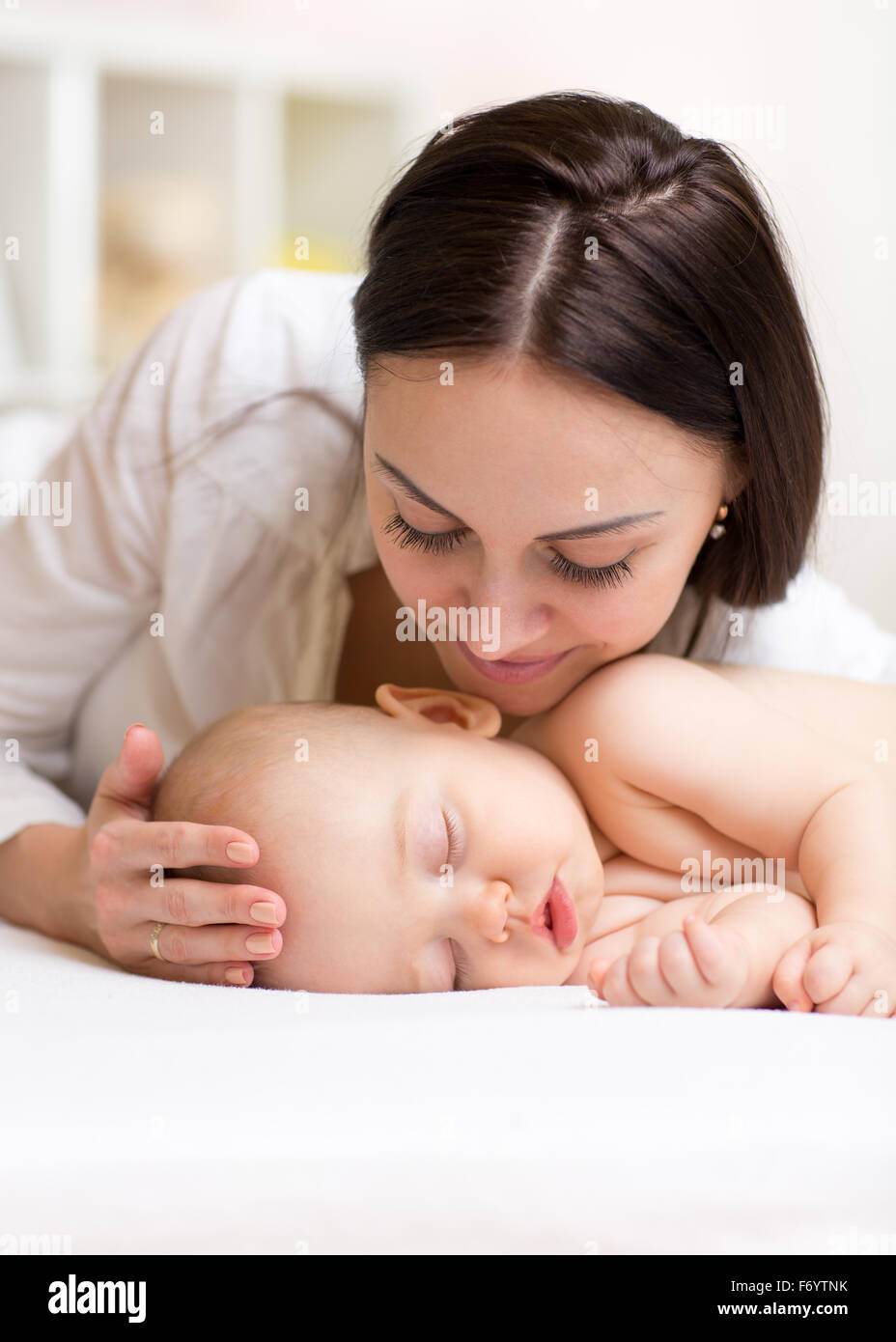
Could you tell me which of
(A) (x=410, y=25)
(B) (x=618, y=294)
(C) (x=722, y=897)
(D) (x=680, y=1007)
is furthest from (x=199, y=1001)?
(A) (x=410, y=25)

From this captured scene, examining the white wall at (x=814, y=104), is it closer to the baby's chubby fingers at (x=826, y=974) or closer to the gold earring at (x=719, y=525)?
the gold earring at (x=719, y=525)

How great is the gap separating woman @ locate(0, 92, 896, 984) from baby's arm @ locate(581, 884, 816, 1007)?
0.87ft

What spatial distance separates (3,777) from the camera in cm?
146

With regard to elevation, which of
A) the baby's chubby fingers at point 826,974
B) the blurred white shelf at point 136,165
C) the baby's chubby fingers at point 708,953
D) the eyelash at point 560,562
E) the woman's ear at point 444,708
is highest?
the blurred white shelf at point 136,165

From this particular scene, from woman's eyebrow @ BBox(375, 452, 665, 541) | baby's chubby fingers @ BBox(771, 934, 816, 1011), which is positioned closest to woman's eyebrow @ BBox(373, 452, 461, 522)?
woman's eyebrow @ BBox(375, 452, 665, 541)

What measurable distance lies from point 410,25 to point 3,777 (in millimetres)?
2622

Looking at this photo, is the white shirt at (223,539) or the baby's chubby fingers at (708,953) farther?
the white shirt at (223,539)

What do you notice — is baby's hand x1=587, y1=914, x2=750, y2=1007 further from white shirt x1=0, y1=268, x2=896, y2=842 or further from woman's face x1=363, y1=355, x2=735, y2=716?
white shirt x1=0, y1=268, x2=896, y2=842

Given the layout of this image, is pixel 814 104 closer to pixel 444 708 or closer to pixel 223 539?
pixel 223 539

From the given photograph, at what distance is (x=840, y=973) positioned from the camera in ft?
2.84

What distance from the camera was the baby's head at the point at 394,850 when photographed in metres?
0.97

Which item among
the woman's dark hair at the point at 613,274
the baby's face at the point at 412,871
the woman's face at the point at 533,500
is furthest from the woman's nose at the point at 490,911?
the woman's dark hair at the point at 613,274

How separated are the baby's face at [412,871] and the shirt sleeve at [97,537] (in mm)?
526

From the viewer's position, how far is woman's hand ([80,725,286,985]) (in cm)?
94
